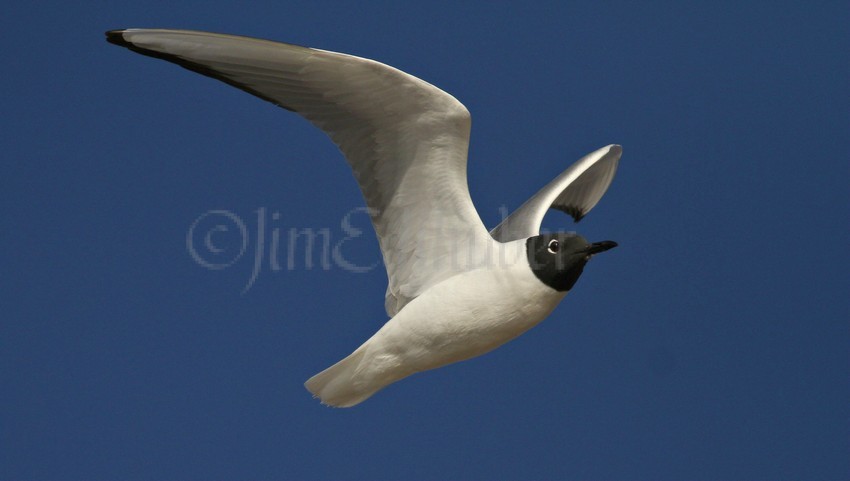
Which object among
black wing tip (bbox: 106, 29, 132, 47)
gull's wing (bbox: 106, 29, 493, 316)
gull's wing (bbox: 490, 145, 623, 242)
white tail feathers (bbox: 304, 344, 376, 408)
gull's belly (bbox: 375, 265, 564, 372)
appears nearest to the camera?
black wing tip (bbox: 106, 29, 132, 47)

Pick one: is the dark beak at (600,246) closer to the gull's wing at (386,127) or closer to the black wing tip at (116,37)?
the gull's wing at (386,127)

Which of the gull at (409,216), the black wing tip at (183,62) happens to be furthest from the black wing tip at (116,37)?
the gull at (409,216)

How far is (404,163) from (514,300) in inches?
30.6

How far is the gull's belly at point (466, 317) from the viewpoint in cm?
511

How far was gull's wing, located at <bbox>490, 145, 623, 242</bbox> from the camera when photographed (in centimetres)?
597

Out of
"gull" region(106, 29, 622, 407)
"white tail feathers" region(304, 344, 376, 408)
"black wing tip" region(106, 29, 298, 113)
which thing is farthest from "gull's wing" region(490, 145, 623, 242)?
"black wing tip" region(106, 29, 298, 113)

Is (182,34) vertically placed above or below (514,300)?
above

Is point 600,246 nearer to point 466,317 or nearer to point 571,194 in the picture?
point 466,317

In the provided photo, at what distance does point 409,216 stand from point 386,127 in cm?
50

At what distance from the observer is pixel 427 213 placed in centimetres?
538

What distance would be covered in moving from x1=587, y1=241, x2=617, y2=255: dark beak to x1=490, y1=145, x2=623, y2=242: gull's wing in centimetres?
62

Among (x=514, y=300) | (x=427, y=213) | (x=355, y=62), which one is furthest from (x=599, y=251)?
(x=355, y=62)

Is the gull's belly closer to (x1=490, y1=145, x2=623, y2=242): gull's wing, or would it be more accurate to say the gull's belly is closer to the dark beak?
the dark beak

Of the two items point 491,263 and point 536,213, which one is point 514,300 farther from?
point 536,213
